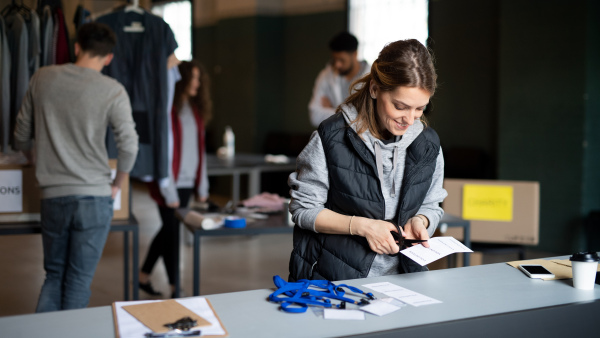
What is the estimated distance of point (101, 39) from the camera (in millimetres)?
3008

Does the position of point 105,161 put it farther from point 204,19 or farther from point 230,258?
point 204,19

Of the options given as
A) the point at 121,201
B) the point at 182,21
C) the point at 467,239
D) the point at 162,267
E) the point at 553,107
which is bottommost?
A: the point at 162,267

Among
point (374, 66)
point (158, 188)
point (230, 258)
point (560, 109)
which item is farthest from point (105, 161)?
point (560, 109)

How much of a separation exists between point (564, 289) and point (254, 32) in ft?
24.6

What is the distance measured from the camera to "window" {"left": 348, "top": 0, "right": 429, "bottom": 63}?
707 centimetres

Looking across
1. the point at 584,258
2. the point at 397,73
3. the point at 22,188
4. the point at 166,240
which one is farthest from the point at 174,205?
the point at 584,258

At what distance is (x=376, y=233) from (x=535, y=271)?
55cm

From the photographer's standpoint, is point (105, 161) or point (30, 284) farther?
point (30, 284)

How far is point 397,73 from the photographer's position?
6.04 feet

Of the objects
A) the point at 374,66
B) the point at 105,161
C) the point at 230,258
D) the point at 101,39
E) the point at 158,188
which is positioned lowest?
the point at 230,258

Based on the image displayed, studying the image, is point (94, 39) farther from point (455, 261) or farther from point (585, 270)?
point (455, 261)

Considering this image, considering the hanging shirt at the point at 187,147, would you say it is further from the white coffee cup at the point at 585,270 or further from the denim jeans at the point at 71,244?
the white coffee cup at the point at 585,270

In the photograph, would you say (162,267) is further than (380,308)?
Yes

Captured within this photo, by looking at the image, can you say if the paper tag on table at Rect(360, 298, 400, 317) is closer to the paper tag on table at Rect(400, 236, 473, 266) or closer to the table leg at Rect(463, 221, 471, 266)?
the paper tag on table at Rect(400, 236, 473, 266)
